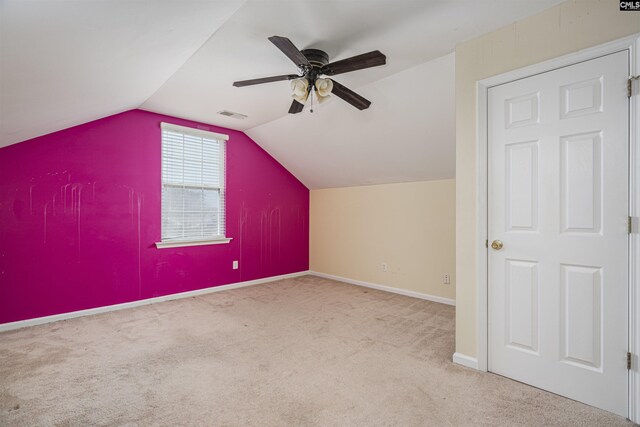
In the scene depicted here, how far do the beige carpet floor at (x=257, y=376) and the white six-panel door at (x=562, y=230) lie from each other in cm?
22

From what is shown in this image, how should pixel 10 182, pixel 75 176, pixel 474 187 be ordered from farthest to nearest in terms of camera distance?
pixel 75 176 < pixel 10 182 < pixel 474 187

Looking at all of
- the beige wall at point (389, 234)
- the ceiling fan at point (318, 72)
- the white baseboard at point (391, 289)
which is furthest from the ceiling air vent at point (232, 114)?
the white baseboard at point (391, 289)

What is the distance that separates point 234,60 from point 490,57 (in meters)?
2.02

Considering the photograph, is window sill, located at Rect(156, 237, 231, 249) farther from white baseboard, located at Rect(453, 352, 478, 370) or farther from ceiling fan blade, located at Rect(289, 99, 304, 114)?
white baseboard, located at Rect(453, 352, 478, 370)

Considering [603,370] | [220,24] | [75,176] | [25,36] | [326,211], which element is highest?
[220,24]

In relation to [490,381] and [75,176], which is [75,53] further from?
[490,381]

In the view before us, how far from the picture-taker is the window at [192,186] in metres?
4.14

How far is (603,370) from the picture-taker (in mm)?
1801

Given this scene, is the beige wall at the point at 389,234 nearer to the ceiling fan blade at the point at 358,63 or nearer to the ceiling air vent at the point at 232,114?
the ceiling air vent at the point at 232,114

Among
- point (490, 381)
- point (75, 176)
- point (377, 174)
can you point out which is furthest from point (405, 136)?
point (75, 176)

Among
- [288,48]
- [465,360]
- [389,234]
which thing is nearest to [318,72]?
[288,48]

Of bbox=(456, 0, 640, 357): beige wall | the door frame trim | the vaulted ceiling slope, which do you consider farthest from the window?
the door frame trim

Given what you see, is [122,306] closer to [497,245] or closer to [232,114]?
[232,114]

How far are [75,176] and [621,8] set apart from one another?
4.80 meters
